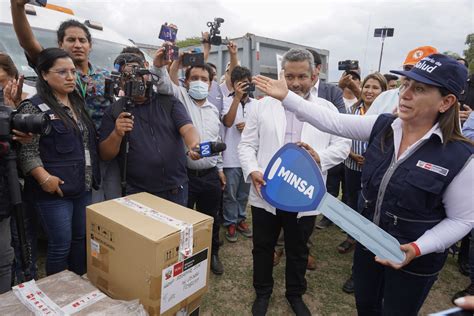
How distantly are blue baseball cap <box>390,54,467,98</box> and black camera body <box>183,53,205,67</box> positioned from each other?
5.58 feet

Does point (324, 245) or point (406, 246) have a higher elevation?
point (406, 246)

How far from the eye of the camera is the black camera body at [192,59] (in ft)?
8.42

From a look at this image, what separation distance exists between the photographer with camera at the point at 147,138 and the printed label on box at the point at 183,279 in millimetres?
722

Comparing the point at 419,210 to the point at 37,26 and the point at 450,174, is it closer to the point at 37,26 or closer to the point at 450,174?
the point at 450,174

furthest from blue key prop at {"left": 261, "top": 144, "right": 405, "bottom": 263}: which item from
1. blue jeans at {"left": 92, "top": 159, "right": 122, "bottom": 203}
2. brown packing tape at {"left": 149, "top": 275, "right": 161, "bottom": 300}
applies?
blue jeans at {"left": 92, "top": 159, "right": 122, "bottom": 203}

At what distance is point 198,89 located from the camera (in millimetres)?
2613

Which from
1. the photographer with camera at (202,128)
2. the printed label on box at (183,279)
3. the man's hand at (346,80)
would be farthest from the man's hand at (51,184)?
the man's hand at (346,80)

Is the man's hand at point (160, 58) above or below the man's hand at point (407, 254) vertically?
above

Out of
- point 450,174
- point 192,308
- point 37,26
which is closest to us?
point 450,174

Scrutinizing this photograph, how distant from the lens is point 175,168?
221cm

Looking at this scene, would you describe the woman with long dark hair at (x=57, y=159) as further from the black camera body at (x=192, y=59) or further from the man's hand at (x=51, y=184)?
the black camera body at (x=192, y=59)

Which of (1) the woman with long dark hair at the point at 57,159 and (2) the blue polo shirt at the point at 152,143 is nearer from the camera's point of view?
(1) the woman with long dark hair at the point at 57,159

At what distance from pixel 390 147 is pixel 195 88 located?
1.65m

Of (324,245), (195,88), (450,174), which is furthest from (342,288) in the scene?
(195,88)
